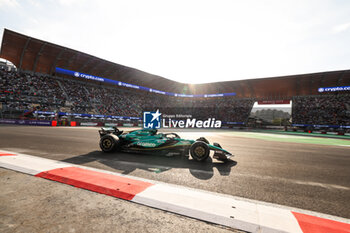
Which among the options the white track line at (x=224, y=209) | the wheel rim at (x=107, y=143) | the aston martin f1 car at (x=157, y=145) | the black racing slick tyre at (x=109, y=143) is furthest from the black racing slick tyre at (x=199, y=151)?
the wheel rim at (x=107, y=143)

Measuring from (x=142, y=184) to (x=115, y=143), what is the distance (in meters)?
3.16

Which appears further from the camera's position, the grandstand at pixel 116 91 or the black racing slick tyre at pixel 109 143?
the grandstand at pixel 116 91

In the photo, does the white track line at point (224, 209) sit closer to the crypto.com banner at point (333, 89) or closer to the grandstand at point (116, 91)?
the grandstand at point (116, 91)

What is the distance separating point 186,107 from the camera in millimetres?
51594

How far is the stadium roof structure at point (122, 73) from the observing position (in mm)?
25672

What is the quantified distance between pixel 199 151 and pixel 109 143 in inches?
120

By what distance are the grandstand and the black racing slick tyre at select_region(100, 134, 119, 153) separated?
925 inches

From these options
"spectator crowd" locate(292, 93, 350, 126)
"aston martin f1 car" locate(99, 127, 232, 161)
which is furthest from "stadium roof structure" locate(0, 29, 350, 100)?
"aston martin f1 car" locate(99, 127, 232, 161)

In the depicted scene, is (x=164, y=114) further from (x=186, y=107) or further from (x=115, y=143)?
(x=115, y=143)

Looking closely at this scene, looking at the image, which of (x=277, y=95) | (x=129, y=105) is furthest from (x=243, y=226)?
(x=277, y=95)

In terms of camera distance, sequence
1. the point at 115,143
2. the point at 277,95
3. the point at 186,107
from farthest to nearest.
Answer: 1. the point at 186,107
2. the point at 277,95
3. the point at 115,143

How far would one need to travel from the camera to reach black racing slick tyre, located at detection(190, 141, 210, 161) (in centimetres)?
502

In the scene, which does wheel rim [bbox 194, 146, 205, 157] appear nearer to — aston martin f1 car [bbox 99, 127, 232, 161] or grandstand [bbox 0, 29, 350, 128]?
aston martin f1 car [bbox 99, 127, 232, 161]

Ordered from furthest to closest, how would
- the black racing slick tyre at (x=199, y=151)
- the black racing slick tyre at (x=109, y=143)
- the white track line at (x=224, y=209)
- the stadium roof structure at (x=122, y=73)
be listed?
the stadium roof structure at (x=122, y=73) < the black racing slick tyre at (x=109, y=143) < the black racing slick tyre at (x=199, y=151) < the white track line at (x=224, y=209)
